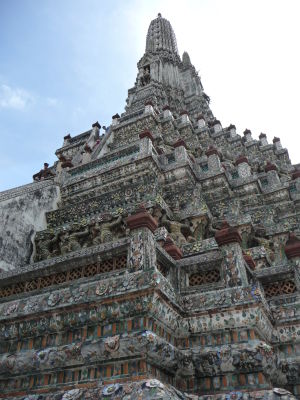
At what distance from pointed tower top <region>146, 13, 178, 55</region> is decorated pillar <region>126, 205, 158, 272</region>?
126 ft

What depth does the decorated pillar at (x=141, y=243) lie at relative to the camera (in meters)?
5.63

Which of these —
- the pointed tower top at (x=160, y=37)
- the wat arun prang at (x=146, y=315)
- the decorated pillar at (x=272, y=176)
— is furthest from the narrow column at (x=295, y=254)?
the pointed tower top at (x=160, y=37)

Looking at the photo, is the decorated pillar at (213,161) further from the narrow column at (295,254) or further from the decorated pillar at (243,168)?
the narrow column at (295,254)

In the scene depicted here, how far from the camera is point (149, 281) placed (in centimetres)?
521

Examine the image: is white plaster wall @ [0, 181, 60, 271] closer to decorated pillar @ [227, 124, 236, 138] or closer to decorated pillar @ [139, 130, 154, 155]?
decorated pillar @ [139, 130, 154, 155]

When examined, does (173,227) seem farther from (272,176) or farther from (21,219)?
(272,176)

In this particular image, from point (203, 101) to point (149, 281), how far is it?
33234mm

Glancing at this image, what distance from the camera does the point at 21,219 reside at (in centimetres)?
1095

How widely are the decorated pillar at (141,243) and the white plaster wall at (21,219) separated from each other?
5082mm

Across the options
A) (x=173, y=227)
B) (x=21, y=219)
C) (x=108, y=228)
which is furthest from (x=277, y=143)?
(x=21, y=219)

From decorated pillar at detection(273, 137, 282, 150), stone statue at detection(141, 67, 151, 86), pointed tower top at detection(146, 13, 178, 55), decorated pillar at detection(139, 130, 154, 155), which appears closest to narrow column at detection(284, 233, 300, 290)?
decorated pillar at detection(139, 130, 154, 155)

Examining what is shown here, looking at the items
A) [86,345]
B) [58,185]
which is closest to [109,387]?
[86,345]

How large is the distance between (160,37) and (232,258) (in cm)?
4242

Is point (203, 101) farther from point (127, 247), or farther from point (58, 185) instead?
point (127, 247)
